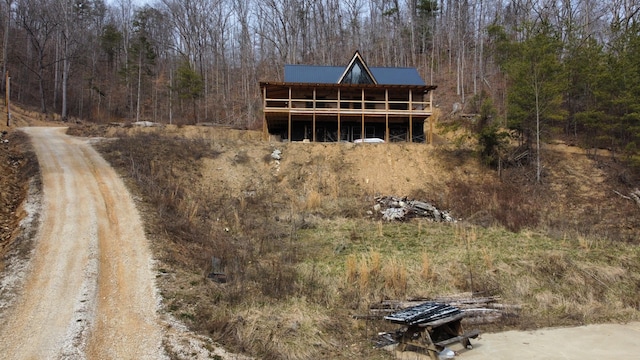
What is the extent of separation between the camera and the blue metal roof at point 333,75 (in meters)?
30.3

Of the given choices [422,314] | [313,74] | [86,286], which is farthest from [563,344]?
[313,74]

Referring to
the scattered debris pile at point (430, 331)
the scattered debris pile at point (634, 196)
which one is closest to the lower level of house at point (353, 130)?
the scattered debris pile at point (634, 196)

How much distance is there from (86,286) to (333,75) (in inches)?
965

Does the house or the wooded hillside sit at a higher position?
the wooded hillside

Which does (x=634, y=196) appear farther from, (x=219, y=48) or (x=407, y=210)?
(x=219, y=48)

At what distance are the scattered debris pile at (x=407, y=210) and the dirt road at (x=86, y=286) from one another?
37.1 feet

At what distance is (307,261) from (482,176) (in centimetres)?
1541

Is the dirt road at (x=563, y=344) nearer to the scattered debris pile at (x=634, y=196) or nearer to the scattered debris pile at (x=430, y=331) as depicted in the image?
the scattered debris pile at (x=430, y=331)

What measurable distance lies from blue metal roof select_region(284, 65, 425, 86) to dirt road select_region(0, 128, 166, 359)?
692 inches

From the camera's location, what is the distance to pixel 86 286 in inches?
368

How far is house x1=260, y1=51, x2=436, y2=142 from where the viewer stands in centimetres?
2862

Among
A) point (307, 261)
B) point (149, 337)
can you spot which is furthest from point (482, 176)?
point (149, 337)

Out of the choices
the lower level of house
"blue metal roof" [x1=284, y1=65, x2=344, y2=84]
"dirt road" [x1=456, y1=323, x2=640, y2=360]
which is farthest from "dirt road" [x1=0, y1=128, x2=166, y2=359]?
"blue metal roof" [x1=284, y1=65, x2=344, y2=84]

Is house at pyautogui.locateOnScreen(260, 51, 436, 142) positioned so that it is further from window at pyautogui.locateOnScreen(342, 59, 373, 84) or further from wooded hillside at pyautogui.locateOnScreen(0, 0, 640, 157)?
wooded hillside at pyautogui.locateOnScreen(0, 0, 640, 157)
